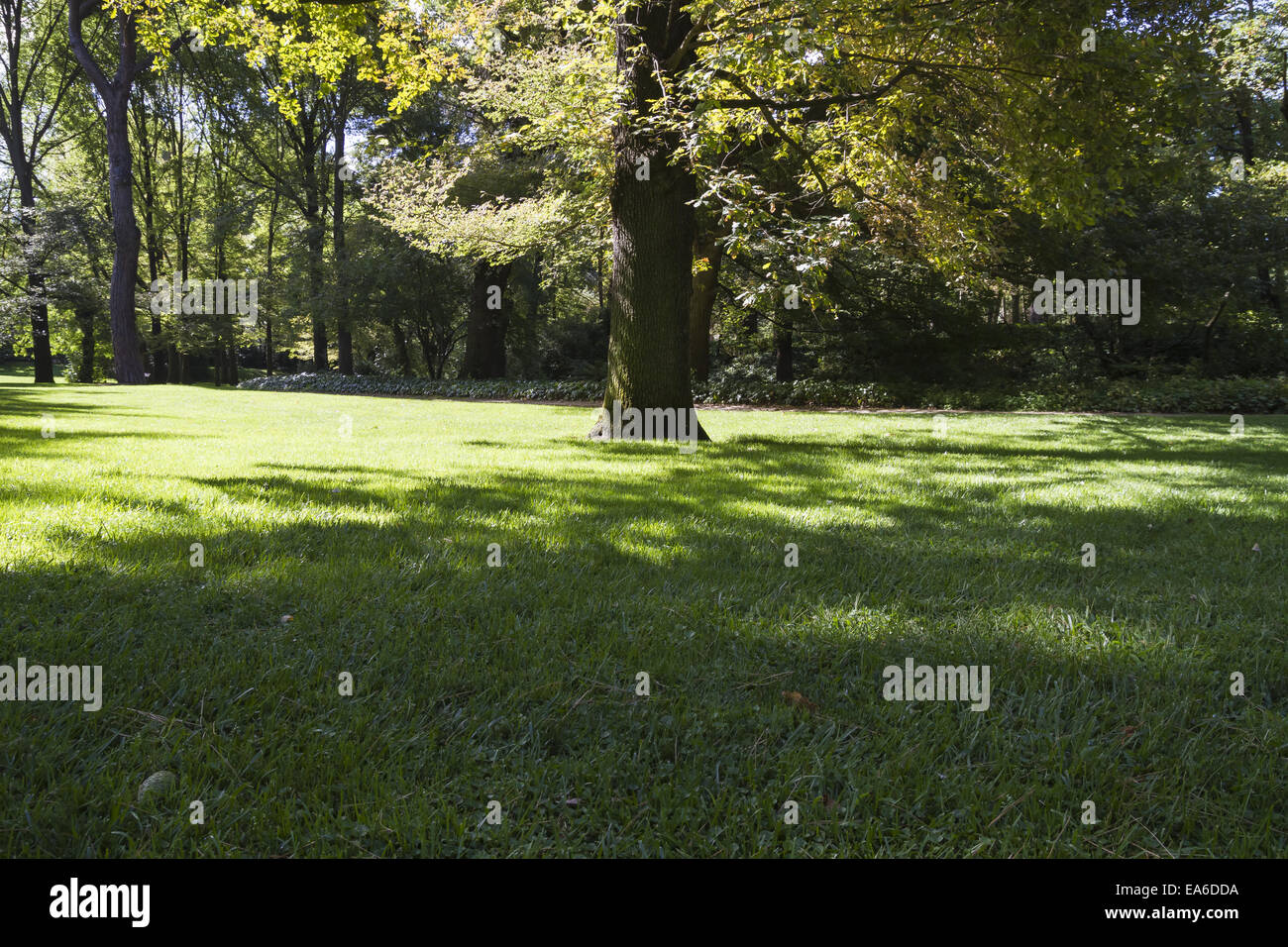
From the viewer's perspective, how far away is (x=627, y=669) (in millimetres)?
2678

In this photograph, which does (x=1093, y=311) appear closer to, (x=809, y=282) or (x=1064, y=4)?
(x=1064, y=4)

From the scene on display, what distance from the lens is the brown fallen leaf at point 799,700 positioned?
8.03 feet

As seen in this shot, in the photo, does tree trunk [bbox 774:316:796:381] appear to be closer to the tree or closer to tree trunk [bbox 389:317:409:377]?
tree trunk [bbox 389:317:409:377]

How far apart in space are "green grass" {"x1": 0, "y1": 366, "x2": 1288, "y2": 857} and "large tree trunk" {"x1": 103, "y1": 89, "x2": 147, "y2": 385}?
25300 mm

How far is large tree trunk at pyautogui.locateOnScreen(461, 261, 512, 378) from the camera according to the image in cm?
2803

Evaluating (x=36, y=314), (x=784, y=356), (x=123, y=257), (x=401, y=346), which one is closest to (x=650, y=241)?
(x=784, y=356)

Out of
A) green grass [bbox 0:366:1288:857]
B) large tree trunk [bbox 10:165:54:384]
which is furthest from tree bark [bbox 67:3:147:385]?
green grass [bbox 0:366:1288:857]

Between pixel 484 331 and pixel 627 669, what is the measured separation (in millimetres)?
27157

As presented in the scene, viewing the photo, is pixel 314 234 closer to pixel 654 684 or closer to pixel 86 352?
pixel 86 352

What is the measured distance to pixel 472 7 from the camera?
12.8 m

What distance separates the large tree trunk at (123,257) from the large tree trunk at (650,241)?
24.1 meters

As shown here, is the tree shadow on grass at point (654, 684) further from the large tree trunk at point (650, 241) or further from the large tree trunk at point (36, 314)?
the large tree trunk at point (36, 314)

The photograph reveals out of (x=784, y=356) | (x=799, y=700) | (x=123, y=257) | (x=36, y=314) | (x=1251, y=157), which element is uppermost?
(x=1251, y=157)
